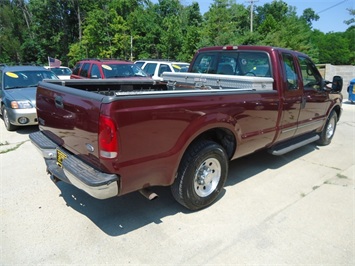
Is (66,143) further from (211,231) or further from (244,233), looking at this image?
(244,233)

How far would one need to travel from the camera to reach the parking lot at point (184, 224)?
9.25 ft

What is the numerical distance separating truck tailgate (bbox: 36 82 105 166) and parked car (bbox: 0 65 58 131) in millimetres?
3452

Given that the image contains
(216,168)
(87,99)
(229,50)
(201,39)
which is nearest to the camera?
(87,99)

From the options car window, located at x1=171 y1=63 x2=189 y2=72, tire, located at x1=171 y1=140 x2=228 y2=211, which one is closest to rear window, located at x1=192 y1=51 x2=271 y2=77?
tire, located at x1=171 y1=140 x2=228 y2=211

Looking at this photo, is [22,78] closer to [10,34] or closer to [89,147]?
[89,147]

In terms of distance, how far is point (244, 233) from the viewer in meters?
3.21

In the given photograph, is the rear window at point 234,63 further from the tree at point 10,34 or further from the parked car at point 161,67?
the tree at point 10,34

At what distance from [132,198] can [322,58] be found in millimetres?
56676

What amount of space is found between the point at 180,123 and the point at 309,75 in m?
3.51

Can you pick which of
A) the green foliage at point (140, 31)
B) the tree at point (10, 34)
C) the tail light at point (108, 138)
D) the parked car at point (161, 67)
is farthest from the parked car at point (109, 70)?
the tree at point (10, 34)

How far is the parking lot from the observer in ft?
9.25

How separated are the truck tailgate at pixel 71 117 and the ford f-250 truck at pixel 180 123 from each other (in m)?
0.01

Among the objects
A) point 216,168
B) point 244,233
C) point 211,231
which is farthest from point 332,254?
point 216,168

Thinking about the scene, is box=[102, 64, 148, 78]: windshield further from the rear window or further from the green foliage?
the green foliage
